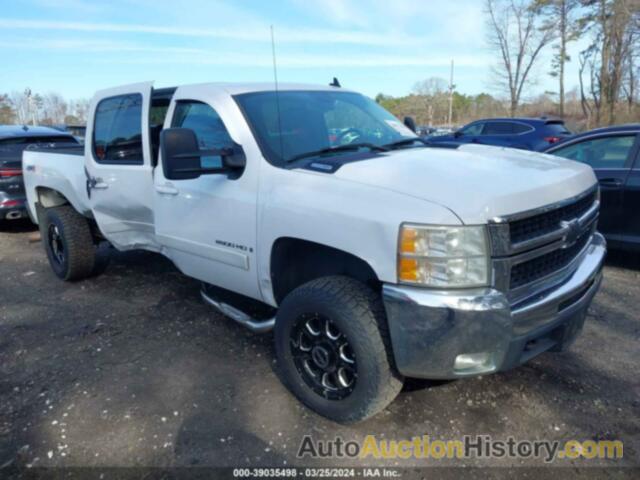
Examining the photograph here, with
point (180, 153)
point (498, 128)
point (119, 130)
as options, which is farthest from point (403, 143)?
point (498, 128)

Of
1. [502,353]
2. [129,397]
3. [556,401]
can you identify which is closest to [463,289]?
[502,353]

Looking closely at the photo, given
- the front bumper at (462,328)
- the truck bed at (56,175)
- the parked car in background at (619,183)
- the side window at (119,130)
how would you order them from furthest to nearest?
the parked car in background at (619,183)
the truck bed at (56,175)
the side window at (119,130)
the front bumper at (462,328)

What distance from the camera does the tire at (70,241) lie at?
4996 millimetres

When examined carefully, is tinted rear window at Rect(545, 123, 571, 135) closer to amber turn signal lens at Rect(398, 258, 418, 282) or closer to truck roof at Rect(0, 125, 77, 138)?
truck roof at Rect(0, 125, 77, 138)

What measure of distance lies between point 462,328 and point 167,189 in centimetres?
234

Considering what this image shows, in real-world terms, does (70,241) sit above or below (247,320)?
above

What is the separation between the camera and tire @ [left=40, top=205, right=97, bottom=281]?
16.4 feet

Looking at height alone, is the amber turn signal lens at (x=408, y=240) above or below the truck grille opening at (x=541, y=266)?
above

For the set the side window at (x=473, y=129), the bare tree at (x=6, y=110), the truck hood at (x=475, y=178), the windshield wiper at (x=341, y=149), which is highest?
the bare tree at (x=6, y=110)

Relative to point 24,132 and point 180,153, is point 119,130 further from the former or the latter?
point 24,132

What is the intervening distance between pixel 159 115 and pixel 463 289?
292cm

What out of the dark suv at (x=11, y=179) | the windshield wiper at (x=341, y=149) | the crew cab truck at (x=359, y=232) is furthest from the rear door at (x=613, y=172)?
the dark suv at (x=11, y=179)

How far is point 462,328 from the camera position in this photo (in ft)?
7.19

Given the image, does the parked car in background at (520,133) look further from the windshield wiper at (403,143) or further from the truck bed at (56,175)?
the truck bed at (56,175)
